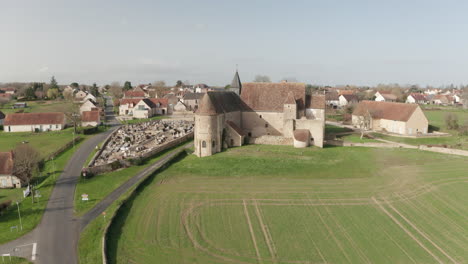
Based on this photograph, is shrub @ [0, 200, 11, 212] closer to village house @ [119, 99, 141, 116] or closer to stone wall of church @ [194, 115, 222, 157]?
stone wall of church @ [194, 115, 222, 157]

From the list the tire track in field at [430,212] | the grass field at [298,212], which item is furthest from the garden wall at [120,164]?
the tire track in field at [430,212]

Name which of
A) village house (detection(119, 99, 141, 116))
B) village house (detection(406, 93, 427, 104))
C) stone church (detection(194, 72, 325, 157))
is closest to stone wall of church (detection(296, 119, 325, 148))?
stone church (detection(194, 72, 325, 157))

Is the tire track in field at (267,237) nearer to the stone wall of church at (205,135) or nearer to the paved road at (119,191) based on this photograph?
the paved road at (119,191)

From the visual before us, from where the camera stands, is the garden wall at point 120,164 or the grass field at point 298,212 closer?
the grass field at point 298,212

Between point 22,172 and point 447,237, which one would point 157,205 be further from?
point 447,237

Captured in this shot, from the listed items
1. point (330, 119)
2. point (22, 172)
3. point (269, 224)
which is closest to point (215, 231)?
point (269, 224)

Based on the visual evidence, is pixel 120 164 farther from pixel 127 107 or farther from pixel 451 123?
pixel 451 123
